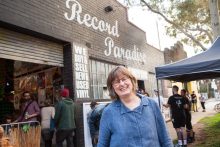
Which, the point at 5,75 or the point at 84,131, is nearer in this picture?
the point at 84,131

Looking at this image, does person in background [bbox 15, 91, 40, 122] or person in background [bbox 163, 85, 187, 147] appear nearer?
person in background [bbox 15, 91, 40, 122]

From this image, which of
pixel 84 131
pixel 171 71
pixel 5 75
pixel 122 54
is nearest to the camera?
pixel 171 71

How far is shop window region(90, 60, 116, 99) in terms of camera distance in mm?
11023

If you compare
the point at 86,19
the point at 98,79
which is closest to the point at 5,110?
the point at 98,79

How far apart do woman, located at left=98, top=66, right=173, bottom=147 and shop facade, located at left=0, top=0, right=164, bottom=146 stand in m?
5.01

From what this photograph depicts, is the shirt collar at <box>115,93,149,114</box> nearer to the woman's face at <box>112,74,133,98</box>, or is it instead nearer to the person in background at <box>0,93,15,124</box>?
the woman's face at <box>112,74,133,98</box>

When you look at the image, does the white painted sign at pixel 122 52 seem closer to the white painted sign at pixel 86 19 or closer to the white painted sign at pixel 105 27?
the white painted sign at pixel 105 27

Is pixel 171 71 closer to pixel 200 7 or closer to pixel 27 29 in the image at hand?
pixel 27 29

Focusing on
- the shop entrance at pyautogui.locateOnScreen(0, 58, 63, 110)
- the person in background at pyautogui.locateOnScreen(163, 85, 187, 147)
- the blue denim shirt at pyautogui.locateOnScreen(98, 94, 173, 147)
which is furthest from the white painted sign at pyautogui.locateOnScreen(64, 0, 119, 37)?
the blue denim shirt at pyautogui.locateOnScreen(98, 94, 173, 147)

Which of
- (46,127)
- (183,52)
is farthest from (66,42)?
(183,52)

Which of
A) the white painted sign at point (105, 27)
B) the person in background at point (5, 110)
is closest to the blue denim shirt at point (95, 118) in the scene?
the person in background at point (5, 110)

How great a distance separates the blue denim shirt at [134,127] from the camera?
2617mm

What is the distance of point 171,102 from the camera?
9.80 metres

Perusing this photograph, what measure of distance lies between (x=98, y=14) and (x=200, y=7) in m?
9.28
